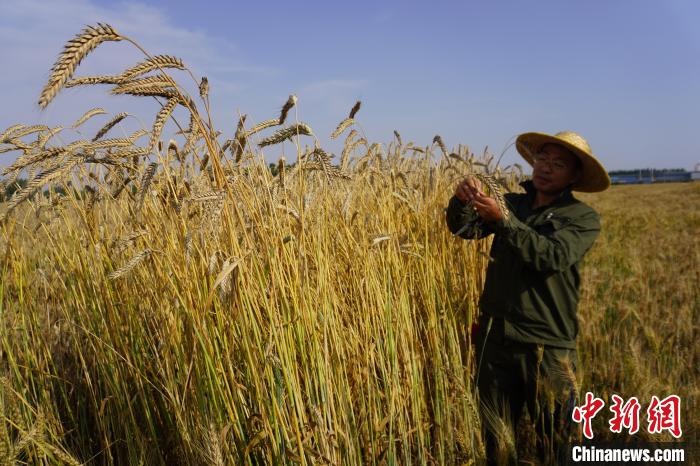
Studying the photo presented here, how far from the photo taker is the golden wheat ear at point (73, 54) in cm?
103

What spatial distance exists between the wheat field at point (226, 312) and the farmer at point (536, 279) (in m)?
0.20

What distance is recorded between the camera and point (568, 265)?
1.98m

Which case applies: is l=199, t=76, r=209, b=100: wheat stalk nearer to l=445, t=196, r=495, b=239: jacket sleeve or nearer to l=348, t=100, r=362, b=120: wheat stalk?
l=348, t=100, r=362, b=120: wheat stalk

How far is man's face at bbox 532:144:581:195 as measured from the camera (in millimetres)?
2197

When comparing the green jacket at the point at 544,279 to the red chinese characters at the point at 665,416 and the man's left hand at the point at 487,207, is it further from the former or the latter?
the red chinese characters at the point at 665,416

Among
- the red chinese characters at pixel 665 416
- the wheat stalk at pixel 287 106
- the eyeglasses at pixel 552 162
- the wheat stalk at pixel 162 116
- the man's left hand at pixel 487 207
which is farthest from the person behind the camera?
the eyeglasses at pixel 552 162

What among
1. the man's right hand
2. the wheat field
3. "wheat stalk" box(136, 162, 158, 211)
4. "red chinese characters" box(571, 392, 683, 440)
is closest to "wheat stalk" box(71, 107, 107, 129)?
the wheat field

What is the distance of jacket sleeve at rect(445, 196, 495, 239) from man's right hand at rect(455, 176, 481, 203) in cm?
7

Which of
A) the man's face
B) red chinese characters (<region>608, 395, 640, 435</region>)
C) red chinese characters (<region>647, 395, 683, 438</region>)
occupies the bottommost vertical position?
red chinese characters (<region>608, 395, 640, 435</region>)

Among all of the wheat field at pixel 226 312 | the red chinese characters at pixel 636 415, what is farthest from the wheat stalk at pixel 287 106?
the red chinese characters at pixel 636 415

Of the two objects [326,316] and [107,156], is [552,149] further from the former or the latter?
[107,156]

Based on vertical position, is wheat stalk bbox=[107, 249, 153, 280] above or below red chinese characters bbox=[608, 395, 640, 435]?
above

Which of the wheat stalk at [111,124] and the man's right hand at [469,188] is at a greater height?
the wheat stalk at [111,124]

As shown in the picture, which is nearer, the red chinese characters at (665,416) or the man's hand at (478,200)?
the red chinese characters at (665,416)
